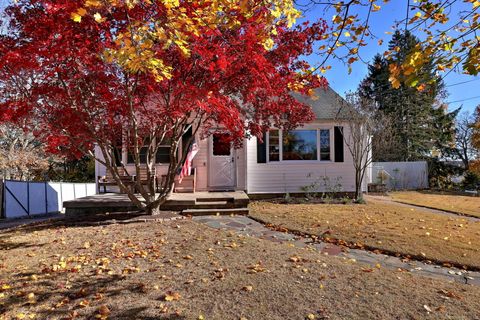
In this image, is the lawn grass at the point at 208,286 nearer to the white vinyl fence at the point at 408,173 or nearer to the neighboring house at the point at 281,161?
the neighboring house at the point at 281,161

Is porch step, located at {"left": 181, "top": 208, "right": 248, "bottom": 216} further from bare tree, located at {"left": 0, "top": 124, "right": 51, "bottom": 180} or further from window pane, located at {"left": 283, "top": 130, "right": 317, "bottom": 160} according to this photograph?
bare tree, located at {"left": 0, "top": 124, "right": 51, "bottom": 180}

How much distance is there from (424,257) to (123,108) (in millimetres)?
5929

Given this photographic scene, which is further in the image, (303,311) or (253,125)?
(253,125)

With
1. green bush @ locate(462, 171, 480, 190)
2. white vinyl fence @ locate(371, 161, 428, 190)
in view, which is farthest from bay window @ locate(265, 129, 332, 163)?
green bush @ locate(462, 171, 480, 190)

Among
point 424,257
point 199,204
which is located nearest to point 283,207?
point 199,204

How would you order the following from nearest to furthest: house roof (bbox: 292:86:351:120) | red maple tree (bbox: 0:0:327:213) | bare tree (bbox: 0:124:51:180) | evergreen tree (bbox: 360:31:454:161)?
red maple tree (bbox: 0:0:327:213) → house roof (bbox: 292:86:351:120) → bare tree (bbox: 0:124:51:180) → evergreen tree (bbox: 360:31:454:161)

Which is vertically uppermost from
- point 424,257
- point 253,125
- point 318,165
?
point 253,125

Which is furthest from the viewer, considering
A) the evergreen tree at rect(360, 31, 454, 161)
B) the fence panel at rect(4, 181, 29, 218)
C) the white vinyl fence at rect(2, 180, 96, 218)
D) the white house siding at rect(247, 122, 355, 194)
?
the evergreen tree at rect(360, 31, 454, 161)

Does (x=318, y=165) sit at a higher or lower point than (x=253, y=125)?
lower

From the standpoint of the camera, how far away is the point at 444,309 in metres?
3.42

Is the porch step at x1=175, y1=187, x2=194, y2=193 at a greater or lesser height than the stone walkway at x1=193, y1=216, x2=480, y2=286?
greater

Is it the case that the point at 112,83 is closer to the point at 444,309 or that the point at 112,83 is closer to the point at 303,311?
the point at 303,311

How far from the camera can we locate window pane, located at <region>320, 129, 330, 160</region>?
41.6ft

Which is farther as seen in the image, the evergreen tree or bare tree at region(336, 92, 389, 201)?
the evergreen tree
